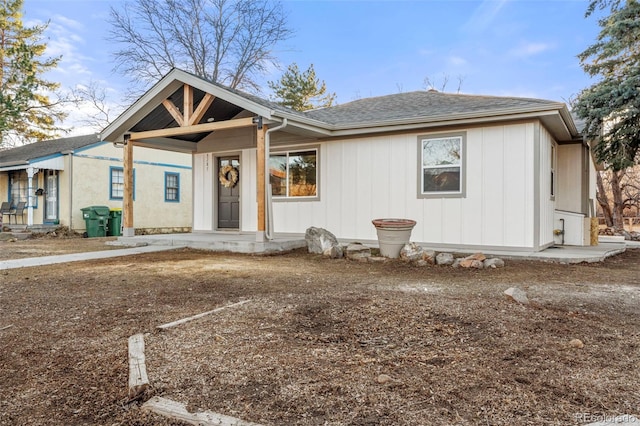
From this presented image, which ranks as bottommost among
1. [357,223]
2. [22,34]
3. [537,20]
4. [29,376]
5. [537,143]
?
[29,376]

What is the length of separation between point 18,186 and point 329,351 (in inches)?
696

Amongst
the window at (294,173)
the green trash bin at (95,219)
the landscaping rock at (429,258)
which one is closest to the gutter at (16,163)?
the green trash bin at (95,219)

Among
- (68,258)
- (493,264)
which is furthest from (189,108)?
(493,264)

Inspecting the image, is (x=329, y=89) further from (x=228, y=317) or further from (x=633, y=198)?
(x=228, y=317)

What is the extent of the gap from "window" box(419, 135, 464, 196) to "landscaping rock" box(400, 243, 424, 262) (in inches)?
66.2

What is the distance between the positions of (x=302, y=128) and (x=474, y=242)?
406cm

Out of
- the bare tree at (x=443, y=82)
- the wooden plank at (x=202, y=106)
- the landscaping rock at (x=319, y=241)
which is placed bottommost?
the landscaping rock at (x=319, y=241)

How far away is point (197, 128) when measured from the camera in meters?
8.33

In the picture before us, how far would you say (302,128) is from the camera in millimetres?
8156

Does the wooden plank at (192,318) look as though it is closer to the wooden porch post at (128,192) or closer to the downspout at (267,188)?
the downspout at (267,188)

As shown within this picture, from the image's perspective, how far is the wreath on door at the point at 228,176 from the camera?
410 inches

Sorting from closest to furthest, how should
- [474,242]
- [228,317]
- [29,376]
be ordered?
[29,376] → [228,317] → [474,242]

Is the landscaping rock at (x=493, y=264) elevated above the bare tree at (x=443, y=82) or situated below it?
below

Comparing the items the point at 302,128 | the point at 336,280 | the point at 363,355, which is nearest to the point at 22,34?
the point at 302,128
